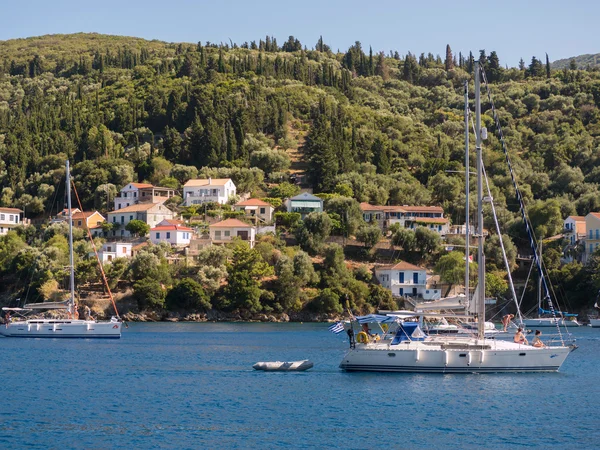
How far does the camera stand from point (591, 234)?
11212cm

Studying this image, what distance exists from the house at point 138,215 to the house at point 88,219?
74.1 inches

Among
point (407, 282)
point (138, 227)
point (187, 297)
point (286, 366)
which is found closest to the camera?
point (286, 366)

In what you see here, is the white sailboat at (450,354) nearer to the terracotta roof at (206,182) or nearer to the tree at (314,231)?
the tree at (314,231)

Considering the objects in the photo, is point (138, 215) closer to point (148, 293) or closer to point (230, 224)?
point (230, 224)

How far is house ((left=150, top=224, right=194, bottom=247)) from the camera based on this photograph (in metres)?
111

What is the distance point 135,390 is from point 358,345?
1045 centimetres

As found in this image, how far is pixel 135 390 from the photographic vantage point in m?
43.7

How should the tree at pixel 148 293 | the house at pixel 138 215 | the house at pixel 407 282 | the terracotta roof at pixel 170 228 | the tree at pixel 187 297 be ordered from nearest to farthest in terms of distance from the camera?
the tree at pixel 148 293 < the tree at pixel 187 297 < the house at pixel 407 282 < the terracotta roof at pixel 170 228 < the house at pixel 138 215

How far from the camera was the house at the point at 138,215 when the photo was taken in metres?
120

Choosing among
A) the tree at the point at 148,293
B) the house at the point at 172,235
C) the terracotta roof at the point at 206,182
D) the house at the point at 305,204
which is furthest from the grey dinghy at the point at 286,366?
the terracotta roof at the point at 206,182

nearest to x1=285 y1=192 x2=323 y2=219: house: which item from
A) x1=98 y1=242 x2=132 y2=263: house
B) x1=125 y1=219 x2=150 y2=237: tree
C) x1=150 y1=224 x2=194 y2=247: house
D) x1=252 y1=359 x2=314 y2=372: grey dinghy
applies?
x1=150 y1=224 x2=194 y2=247: house

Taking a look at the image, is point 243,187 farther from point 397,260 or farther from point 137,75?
point 137,75

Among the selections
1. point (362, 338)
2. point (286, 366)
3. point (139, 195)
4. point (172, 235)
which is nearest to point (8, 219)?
point (139, 195)

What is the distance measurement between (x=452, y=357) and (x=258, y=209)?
261ft
